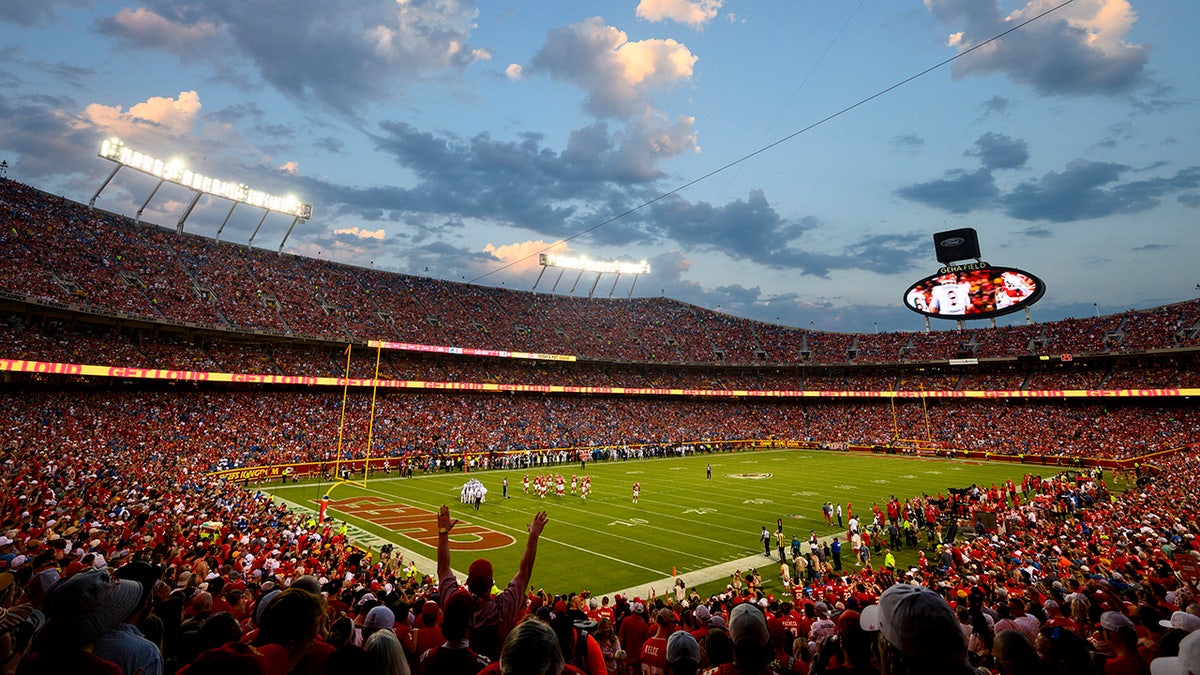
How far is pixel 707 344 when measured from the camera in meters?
75.3

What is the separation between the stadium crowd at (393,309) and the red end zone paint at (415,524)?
860 inches

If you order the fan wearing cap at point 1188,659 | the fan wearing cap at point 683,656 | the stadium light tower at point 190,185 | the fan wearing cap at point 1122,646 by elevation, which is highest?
the stadium light tower at point 190,185

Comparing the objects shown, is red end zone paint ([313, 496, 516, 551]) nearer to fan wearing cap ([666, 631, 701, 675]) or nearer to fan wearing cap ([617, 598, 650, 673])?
fan wearing cap ([617, 598, 650, 673])

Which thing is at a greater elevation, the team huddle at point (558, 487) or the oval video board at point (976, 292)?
the oval video board at point (976, 292)

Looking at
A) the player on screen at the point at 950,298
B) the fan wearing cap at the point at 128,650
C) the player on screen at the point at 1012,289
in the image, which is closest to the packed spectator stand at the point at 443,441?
the fan wearing cap at the point at 128,650

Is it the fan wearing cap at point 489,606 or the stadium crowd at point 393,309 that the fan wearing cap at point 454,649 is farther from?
the stadium crowd at point 393,309

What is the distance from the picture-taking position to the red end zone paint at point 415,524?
20.1 meters

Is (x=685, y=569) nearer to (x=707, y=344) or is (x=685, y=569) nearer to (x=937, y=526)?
(x=937, y=526)

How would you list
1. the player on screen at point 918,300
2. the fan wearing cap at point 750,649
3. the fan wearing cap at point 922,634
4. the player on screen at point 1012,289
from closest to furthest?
1. the fan wearing cap at point 922,634
2. the fan wearing cap at point 750,649
3. the player on screen at point 1012,289
4. the player on screen at point 918,300

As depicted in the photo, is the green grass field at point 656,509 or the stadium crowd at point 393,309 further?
the stadium crowd at point 393,309

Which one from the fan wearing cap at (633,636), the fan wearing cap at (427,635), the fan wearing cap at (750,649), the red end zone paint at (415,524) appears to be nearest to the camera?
the fan wearing cap at (750,649)

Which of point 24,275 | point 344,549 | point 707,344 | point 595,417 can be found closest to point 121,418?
point 24,275

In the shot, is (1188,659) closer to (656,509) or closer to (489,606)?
(489,606)

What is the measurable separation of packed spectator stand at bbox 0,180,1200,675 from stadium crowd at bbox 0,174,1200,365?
0.27 metres
